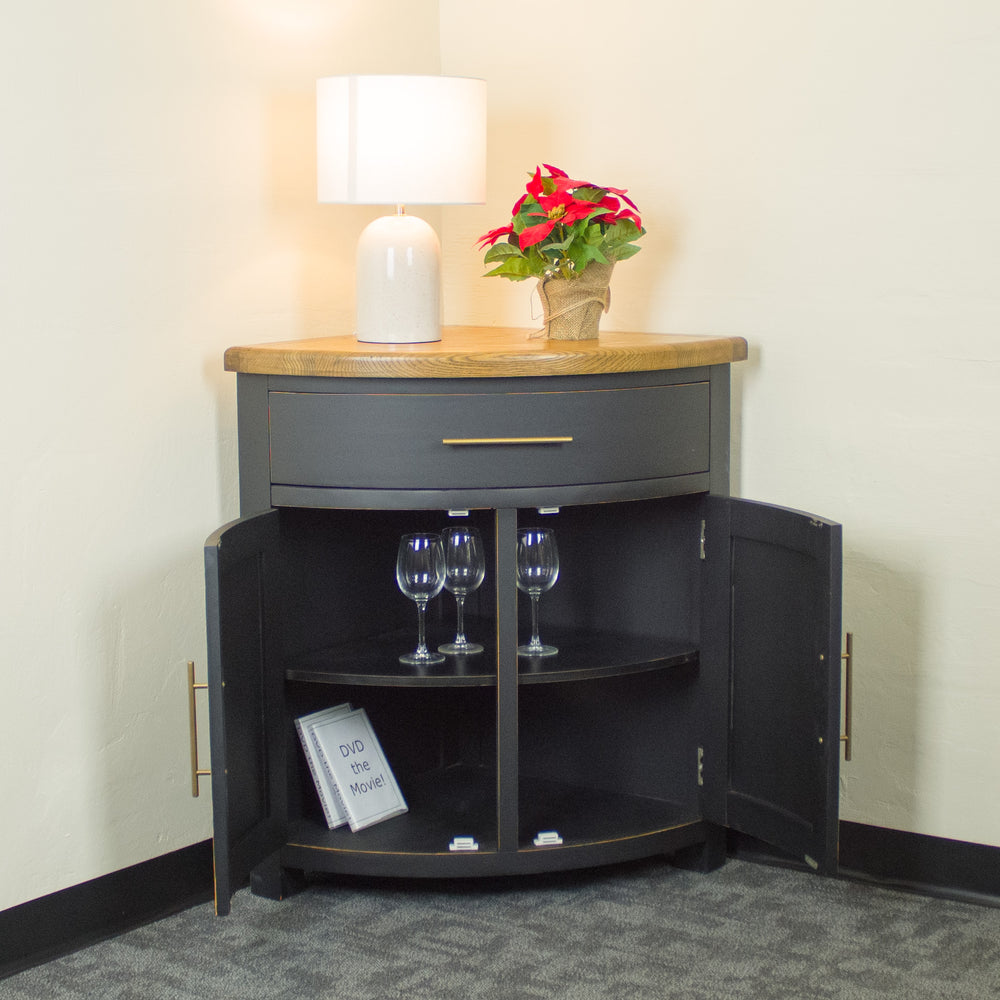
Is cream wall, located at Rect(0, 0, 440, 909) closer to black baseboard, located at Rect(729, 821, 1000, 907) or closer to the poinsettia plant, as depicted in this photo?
the poinsettia plant

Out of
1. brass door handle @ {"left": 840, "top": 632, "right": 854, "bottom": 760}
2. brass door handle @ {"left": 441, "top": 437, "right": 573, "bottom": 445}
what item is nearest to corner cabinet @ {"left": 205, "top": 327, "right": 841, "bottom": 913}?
brass door handle @ {"left": 441, "top": 437, "right": 573, "bottom": 445}

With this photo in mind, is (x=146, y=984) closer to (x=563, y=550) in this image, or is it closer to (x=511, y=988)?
(x=511, y=988)

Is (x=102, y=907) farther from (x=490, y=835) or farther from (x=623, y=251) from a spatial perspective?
(x=623, y=251)

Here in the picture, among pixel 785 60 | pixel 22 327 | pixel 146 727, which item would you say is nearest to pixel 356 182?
pixel 22 327

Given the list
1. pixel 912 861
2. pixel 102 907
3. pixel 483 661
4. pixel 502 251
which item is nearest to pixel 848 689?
pixel 912 861

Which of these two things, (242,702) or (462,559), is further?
A: (462,559)

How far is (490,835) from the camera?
94.2 inches

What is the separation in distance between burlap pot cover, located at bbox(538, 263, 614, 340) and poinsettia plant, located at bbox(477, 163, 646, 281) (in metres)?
0.02

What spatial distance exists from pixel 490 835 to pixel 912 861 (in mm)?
780

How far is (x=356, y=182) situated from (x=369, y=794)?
1115 millimetres

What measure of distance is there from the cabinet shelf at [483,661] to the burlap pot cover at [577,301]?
0.58 metres

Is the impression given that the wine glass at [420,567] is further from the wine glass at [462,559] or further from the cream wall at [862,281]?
the cream wall at [862,281]

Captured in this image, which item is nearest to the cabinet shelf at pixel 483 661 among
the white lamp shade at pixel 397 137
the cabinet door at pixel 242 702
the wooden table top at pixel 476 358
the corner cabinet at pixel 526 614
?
the corner cabinet at pixel 526 614

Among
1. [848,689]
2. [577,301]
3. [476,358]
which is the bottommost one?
[848,689]
